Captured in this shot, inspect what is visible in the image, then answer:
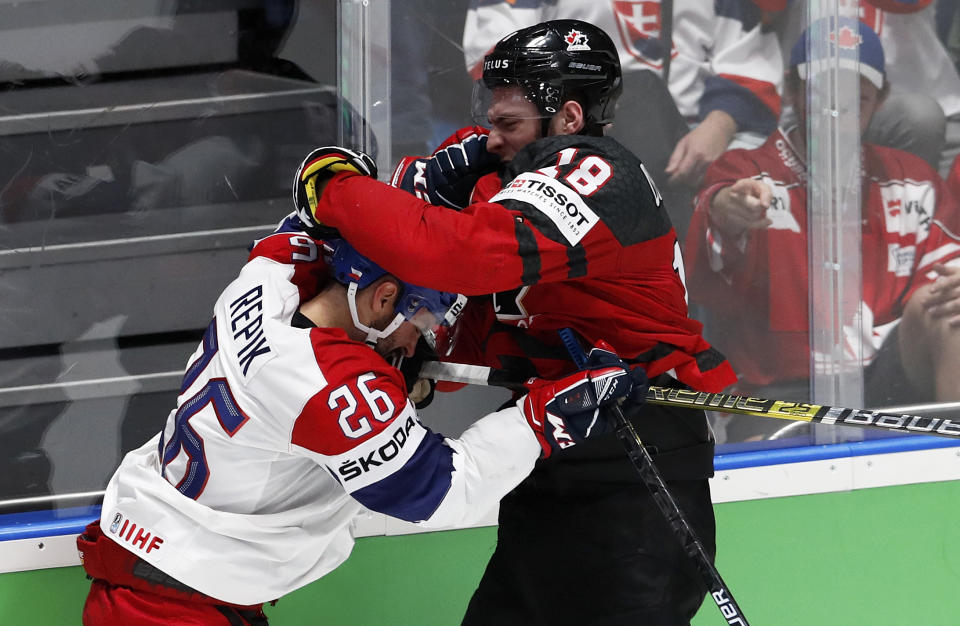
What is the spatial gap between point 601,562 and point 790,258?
1.27m

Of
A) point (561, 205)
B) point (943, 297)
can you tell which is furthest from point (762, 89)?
point (561, 205)

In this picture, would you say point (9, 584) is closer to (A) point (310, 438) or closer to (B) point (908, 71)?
(A) point (310, 438)

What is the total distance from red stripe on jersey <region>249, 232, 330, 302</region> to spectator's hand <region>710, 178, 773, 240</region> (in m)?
1.26

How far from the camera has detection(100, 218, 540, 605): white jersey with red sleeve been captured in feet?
5.36

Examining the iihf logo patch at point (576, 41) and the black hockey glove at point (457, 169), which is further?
the black hockey glove at point (457, 169)

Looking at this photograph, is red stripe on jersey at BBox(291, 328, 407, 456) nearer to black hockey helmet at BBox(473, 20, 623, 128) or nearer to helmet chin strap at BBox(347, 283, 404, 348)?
helmet chin strap at BBox(347, 283, 404, 348)

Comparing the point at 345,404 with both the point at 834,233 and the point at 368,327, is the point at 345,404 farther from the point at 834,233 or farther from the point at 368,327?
the point at 834,233

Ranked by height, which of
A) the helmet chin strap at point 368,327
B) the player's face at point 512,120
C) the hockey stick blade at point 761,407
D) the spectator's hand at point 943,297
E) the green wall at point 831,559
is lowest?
the green wall at point 831,559

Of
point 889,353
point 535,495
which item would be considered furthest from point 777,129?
point 535,495

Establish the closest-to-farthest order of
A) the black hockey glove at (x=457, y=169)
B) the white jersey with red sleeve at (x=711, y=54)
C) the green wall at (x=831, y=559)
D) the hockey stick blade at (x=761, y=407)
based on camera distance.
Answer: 1. the hockey stick blade at (x=761, y=407)
2. the black hockey glove at (x=457, y=169)
3. the green wall at (x=831, y=559)
4. the white jersey with red sleeve at (x=711, y=54)

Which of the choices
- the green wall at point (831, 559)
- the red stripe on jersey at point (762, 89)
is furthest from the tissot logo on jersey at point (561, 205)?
the red stripe on jersey at point (762, 89)

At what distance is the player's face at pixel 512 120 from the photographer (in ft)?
6.25

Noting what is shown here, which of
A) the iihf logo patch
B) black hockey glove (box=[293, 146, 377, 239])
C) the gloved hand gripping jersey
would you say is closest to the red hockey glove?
the gloved hand gripping jersey

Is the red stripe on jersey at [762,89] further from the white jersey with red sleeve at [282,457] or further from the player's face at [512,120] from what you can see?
the white jersey with red sleeve at [282,457]
